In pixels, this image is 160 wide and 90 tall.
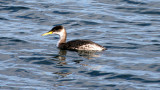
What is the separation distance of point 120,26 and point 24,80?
911 centimetres

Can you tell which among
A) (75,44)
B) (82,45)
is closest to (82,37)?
(75,44)

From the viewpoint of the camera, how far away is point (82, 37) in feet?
60.0

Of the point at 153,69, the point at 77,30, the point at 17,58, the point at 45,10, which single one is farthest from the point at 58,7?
the point at 153,69

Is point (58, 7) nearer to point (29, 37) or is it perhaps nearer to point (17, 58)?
point (29, 37)

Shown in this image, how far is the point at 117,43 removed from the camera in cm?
1678

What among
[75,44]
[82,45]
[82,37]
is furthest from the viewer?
[82,37]

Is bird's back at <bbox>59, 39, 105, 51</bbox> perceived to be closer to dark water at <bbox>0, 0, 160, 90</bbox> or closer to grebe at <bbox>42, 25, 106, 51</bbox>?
grebe at <bbox>42, 25, 106, 51</bbox>

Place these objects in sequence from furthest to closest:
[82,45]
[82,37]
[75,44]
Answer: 1. [82,37]
2. [75,44]
3. [82,45]

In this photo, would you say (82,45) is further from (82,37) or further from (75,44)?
(82,37)

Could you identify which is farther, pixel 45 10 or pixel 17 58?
pixel 45 10

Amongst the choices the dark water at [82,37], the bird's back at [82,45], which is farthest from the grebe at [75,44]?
the dark water at [82,37]

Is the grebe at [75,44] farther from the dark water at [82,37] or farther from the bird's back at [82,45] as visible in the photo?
the dark water at [82,37]

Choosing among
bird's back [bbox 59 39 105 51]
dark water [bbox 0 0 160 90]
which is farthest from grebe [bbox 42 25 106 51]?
dark water [bbox 0 0 160 90]

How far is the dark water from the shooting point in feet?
39.6
